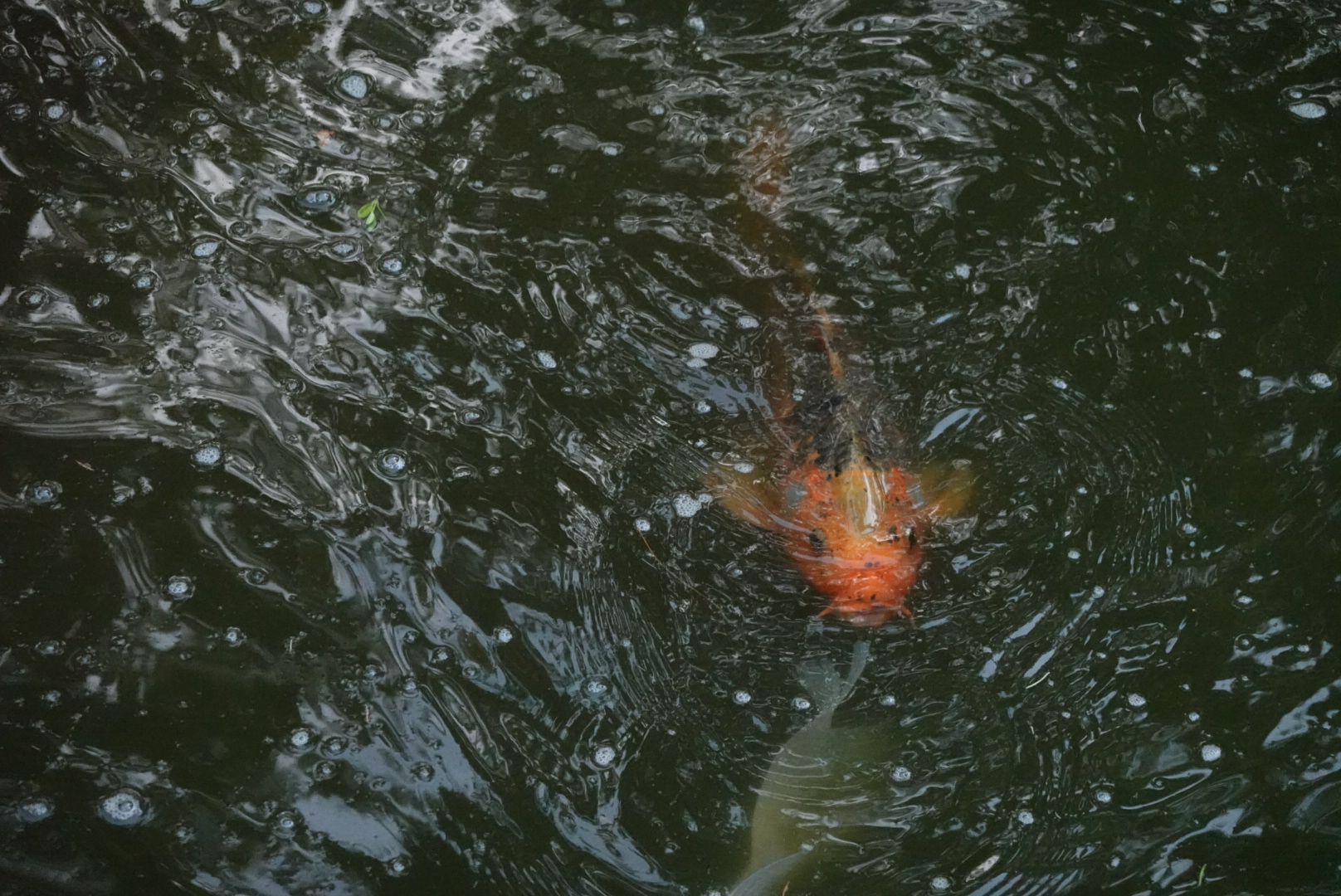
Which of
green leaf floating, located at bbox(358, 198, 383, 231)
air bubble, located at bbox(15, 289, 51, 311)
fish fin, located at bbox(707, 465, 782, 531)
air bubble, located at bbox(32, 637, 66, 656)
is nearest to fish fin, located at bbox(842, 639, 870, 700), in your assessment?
fish fin, located at bbox(707, 465, 782, 531)

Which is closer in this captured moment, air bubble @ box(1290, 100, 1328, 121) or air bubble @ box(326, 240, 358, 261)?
air bubble @ box(326, 240, 358, 261)

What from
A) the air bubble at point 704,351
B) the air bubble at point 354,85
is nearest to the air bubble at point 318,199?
the air bubble at point 354,85

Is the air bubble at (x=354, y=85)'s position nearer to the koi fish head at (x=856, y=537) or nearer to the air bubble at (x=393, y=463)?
the air bubble at (x=393, y=463)

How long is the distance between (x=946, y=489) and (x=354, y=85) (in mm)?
2499

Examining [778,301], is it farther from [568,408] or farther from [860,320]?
[568,408]

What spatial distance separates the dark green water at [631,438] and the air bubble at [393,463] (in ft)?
0.06

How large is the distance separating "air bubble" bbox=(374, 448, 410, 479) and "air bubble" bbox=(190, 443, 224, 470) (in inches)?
16.7

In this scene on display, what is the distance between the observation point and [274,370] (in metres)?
3.07

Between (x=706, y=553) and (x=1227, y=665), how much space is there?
1.32 meters

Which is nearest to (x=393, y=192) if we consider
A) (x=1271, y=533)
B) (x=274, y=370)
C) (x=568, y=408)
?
(x=274, y=370)

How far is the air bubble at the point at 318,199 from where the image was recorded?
11.3 ft

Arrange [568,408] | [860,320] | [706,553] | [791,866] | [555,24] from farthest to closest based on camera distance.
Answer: [555,24], [860,320], [568,408], [706,553], [791,866]

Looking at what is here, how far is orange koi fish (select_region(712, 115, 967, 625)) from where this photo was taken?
8.79ft

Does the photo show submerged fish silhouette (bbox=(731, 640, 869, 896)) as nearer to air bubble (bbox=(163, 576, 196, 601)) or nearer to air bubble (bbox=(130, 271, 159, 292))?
air bubble (bbox=(163, 576, 196, 601))
